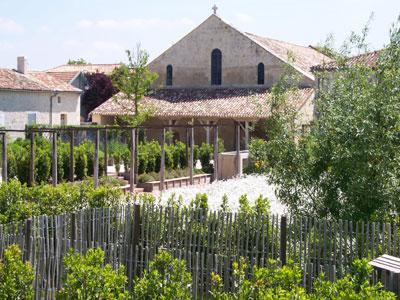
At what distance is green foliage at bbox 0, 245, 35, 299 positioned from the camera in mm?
7448

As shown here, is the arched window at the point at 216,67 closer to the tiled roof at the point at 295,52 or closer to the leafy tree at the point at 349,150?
the tiled roof at the point at 295,52

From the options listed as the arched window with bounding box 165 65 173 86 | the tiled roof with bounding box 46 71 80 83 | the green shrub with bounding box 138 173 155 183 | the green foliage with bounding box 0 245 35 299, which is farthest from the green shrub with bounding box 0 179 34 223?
the tiled roof with bounding box 46 71 80 83

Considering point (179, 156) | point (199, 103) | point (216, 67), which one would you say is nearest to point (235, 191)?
point (179, 156)

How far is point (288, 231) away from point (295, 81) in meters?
4.16

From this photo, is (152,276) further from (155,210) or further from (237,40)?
(237,40)

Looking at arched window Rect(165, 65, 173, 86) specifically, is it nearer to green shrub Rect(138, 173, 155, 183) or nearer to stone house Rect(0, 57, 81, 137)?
stone house Rect(0, 57, 81, 137)

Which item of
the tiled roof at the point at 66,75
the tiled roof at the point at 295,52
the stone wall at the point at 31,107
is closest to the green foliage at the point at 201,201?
the tiled roof at the point at 295,52

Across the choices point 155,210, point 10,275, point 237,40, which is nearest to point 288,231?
point 155,210

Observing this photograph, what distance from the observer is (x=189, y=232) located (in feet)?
32.2

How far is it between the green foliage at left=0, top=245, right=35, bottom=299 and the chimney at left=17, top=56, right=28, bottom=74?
108 ft

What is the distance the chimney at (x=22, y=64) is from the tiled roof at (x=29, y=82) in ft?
1.16

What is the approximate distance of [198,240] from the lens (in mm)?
9727

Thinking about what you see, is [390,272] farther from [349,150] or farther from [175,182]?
[175,182]

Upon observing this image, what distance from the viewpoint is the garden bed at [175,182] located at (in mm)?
21250
